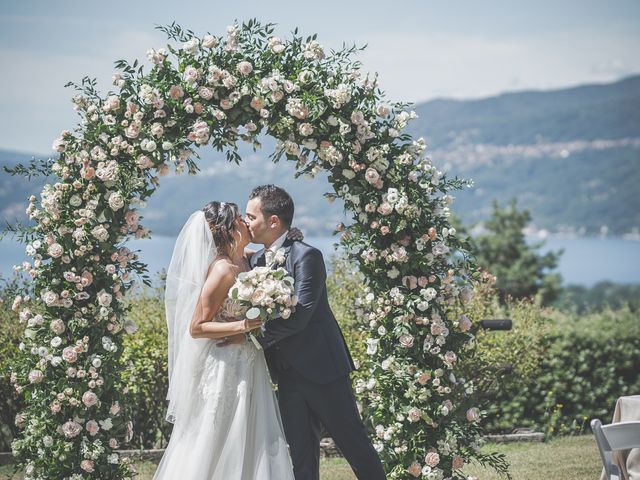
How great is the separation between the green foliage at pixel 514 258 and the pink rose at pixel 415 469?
1952cm

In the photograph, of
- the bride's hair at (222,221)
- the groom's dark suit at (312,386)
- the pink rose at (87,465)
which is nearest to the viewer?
the groom's dark suit at (312,386)

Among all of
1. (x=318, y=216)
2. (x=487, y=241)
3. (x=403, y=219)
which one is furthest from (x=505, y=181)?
(x=403, y=219)

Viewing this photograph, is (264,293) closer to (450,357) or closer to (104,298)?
(104,298)

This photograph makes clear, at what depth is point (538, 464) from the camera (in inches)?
314

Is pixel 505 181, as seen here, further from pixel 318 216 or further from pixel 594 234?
pixel 318 216

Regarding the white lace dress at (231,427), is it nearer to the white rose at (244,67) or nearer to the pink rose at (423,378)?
the pink rose at (423,378)

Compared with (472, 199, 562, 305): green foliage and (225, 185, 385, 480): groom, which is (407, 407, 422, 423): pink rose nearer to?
(225, 185, 385, 480): groom

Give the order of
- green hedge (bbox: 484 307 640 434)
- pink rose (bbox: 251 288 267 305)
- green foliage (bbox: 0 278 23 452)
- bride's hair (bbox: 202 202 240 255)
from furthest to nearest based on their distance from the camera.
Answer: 1. green hedge (bbox: 484 307 640 434)
2. green foliage (bbox: 0 278 23 452)
3. bride's hair (bbox: 202 202 240 255)
4. pink rose (bbox: 251 288 267 305)

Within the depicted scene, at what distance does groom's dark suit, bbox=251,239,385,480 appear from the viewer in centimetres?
548

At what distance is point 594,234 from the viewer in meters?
138

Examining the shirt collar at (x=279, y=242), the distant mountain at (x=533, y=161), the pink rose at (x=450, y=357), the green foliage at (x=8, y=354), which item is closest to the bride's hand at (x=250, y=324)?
the shirt collar at (x=279, y=242)

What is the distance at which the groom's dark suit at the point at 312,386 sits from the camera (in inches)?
216

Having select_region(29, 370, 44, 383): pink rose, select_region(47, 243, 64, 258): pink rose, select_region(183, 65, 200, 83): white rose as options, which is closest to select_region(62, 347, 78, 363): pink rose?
select_region(29, 370, 44, 383): pink rose

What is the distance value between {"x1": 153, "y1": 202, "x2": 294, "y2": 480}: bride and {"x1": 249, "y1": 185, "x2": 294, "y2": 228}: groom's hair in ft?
0.72
